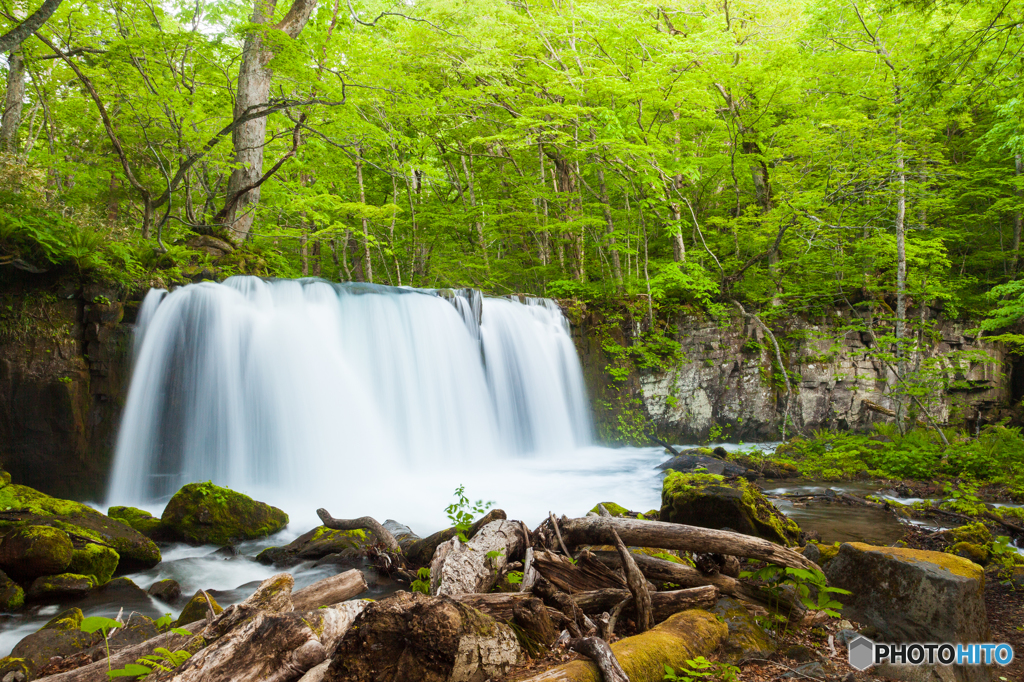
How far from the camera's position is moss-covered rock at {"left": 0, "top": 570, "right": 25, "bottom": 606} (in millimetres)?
A: 3805

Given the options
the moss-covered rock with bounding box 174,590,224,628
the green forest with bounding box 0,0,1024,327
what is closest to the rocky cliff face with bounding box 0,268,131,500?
the green forest with bounding box 0,0,1024,327

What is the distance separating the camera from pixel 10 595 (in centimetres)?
384

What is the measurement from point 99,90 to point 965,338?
70.7ft

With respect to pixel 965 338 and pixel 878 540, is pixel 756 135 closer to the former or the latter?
pixel 965 338

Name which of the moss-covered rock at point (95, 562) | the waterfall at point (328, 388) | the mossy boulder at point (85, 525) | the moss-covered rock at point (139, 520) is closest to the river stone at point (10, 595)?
the moss-covered rock at point (95, 562)

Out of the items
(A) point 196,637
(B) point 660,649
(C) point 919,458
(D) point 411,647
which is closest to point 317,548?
(A) point 196,637

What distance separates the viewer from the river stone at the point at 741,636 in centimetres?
277

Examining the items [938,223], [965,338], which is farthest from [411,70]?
[965,338]

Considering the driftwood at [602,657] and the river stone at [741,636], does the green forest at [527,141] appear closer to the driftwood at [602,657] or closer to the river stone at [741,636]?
the river stone at [741,636]

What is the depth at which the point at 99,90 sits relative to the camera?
341 inches

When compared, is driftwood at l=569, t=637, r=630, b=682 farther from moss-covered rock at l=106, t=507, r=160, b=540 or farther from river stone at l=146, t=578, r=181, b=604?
moss-covered rock at l=106, t=507, r=160, b=540

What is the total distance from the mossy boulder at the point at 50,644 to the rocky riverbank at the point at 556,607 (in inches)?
0.4

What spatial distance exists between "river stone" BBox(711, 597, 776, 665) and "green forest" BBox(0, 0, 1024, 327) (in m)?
6.43

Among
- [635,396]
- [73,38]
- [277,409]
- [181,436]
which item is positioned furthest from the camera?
[635,396]
